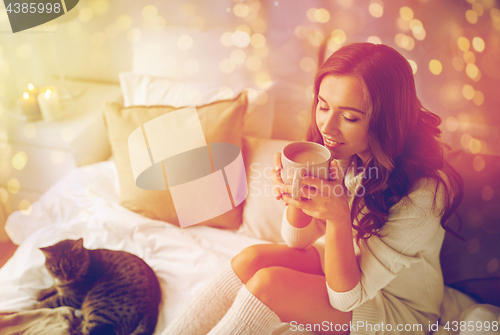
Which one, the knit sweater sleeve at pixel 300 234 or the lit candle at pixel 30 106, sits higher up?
the lit candle at pixel 30 106

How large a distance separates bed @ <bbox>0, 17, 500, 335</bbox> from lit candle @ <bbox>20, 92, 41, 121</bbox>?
390 millimetres

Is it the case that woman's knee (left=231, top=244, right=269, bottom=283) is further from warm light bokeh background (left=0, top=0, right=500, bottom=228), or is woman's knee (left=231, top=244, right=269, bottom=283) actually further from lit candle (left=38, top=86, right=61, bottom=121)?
lit candle (left=38, top=86, right=61, bottom=121)

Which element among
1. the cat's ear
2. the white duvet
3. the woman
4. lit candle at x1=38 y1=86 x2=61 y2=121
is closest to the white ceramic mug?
the woman

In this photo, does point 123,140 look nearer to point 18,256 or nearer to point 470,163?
point 18,256

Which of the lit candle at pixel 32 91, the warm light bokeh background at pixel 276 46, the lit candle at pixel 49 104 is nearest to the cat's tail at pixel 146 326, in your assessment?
the warm light bokeh background at pixel 276 46

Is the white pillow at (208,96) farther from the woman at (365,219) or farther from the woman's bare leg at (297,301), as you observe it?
the woman's bare leg at (297,301)

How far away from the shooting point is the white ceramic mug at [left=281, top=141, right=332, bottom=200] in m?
0.60

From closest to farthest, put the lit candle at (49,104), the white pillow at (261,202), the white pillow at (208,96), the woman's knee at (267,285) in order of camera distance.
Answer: the woman's knee at (267,285)
the white pillow at (261,202)
the white pillow at (208,96)
the lit candle at (49,104)

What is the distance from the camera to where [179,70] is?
4.55 ft

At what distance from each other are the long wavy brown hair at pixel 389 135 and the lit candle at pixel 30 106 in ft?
4.43

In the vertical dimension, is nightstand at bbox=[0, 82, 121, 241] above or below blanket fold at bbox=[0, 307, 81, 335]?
above

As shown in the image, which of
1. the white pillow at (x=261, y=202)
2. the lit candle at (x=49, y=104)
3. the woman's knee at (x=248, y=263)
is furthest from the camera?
the lit candle at (x=49, y=104)

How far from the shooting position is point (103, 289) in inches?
36.7

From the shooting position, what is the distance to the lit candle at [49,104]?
1.41 metres
